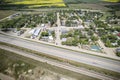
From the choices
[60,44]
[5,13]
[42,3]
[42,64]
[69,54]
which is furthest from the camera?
[42,3]

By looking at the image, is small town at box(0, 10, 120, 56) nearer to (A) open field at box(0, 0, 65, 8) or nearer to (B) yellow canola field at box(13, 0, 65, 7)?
(A) open field at box(0, 0, 65, 8)

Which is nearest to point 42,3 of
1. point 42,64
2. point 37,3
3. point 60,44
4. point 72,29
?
point 37,3

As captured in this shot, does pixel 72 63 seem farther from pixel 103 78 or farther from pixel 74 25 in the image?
pixel 74 25

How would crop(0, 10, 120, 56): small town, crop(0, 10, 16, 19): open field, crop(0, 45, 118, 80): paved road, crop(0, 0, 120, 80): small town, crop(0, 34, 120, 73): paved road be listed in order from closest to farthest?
crop(0, 45, 118, 80): paved road, crop(0, 0, 120, 80): small town, crop(0, 34, 120, 73): paved road, crop(0, 10, 120, 56): small town, crop(0, 10, 16, 19): open field

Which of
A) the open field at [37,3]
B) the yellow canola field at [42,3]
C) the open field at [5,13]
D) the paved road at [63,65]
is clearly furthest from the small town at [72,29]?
the yellow canola field at [42,3]

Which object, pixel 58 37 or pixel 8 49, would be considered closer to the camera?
pixel 8 49

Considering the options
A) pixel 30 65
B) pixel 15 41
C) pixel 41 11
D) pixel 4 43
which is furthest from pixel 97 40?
pixel 41 11

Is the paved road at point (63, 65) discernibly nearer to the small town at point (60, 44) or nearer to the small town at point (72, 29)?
the small town at point (60, 44)

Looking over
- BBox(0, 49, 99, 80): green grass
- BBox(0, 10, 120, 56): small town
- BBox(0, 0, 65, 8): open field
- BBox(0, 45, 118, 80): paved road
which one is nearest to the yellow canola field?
BBox(0, 0, 65, 8): open field

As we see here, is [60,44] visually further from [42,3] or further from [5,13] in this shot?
[42,3]
